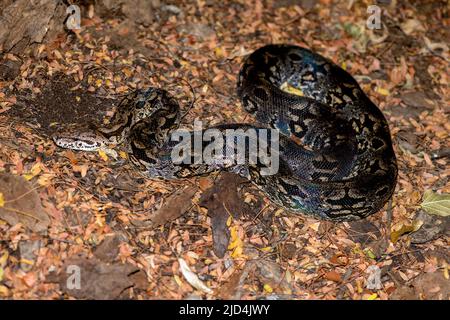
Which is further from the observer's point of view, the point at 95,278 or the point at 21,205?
the point at 21,205

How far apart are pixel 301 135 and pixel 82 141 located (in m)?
4.38

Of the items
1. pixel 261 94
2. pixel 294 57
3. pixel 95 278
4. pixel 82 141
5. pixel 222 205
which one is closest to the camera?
pixel 95 278

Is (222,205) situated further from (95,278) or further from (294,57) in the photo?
(294,57)

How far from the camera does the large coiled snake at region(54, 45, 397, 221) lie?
9.02m

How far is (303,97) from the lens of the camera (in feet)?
35.5

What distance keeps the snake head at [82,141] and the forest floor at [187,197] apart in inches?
4.9

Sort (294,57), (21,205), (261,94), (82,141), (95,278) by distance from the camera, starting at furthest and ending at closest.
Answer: (294,57) → (261,94) → (82,141) → (21,205) → (95,278)

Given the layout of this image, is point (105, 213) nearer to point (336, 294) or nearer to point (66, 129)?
point (66, 129)

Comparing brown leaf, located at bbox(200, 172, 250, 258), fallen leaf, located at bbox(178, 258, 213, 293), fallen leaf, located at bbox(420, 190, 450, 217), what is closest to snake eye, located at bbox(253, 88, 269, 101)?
brown leaf, located at bbox(200, 172, 250, 258)

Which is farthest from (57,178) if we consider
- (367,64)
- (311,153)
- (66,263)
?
(367,64)

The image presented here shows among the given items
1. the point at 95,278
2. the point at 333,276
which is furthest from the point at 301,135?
the point at 95,278

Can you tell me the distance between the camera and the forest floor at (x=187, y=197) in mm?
7656

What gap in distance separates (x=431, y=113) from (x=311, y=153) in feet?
11.3

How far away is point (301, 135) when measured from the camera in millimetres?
10672
